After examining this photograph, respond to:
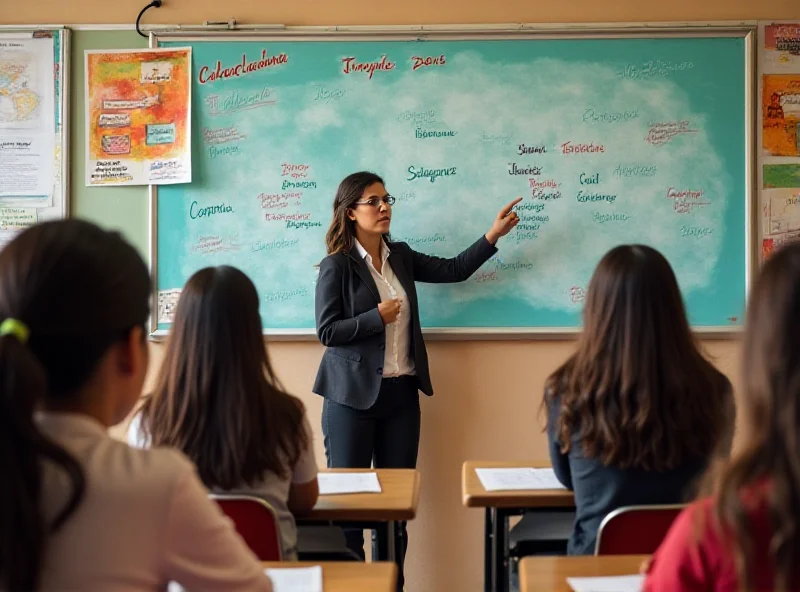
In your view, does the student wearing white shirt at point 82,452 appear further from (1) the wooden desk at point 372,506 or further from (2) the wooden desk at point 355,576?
(1) the wooden desk at point 372,506

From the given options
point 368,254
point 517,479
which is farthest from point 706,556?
point 368,254

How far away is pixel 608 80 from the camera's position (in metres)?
3.32

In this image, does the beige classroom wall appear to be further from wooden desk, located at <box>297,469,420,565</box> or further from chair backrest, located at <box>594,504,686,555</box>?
chair backrest, located at <box>594,504,686,555</box>

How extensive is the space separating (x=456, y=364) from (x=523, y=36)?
56.1 inches

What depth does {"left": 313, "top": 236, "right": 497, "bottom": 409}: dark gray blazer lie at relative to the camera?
3.03m

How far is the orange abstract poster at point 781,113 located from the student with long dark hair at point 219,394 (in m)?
2.57

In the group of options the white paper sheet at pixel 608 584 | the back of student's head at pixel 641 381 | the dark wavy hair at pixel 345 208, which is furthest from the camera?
the dark wavy hair at pixel 345 208

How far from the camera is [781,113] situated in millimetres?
3299

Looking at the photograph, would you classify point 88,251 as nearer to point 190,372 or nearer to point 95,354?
point 95,354

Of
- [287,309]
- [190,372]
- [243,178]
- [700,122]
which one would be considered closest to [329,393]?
[287,309]

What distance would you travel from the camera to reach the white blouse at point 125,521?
88 cm

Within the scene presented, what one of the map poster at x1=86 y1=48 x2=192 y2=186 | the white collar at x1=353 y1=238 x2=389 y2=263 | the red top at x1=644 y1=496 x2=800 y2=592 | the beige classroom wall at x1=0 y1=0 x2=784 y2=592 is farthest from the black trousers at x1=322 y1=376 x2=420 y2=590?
the red top at x1=644 y1=496 x2=800 y2=592

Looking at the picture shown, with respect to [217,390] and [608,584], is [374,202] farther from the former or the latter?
[608,584]

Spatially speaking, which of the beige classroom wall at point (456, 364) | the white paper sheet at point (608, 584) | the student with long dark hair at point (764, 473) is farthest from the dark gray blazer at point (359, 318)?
the student with long dark hair at point (764, 473)
